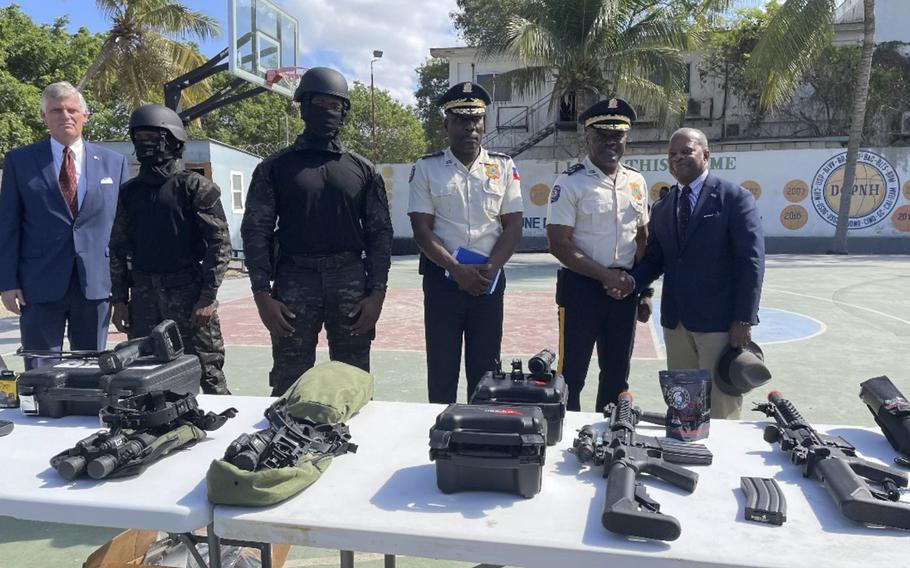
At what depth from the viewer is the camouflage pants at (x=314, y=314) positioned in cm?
329

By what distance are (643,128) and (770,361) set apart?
1959 cm

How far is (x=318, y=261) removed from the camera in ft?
10.7

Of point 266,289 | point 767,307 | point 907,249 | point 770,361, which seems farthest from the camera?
point 907,249

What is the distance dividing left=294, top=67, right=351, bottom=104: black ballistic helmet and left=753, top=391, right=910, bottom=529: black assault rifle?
2342mm

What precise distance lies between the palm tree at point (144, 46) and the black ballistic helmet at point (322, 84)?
1555 centimetres

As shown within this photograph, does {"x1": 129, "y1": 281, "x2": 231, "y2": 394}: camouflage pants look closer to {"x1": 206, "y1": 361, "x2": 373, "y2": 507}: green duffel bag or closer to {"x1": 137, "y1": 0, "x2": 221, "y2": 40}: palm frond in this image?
{"x1": 206, "y1": 361, "x2": 373, "y2": 507}: green duffel bag

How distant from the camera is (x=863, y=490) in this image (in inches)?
61.8

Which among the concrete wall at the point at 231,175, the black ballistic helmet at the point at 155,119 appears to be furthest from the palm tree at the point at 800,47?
the black ballistic helmet at the point at 155,119

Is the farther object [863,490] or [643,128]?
[643,128]

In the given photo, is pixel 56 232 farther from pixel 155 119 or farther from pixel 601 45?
pixel 601 45

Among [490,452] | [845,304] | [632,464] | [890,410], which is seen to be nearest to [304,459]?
[490,452]

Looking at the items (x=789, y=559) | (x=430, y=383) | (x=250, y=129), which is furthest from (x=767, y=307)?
(x=250, y=129)

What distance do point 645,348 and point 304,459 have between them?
5831 mm

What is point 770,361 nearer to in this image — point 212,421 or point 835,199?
point 212,421
